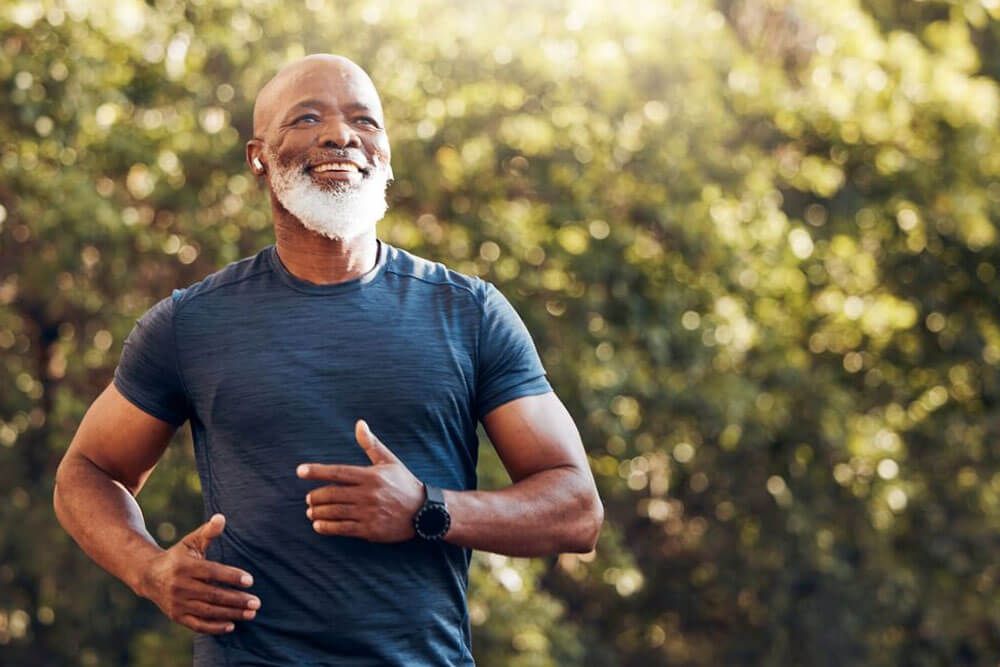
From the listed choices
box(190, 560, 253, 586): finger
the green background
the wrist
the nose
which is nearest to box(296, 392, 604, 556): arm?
box(190, 560, 253, 586): finger

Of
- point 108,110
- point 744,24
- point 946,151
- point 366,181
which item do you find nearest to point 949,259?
point 946,151

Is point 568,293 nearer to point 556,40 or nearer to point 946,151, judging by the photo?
point 556,40

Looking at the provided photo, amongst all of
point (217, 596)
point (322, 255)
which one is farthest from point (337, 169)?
point (217, 596)

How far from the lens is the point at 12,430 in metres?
7.27

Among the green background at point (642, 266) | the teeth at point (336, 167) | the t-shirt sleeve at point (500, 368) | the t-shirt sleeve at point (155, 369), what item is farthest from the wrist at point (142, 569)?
the green background at point (642, 266)

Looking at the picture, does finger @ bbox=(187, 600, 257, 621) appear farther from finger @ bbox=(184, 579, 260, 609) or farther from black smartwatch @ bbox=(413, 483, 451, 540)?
black smartwatch @ bbox=(413, 483, 451, 540)

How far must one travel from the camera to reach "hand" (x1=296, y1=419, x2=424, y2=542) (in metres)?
2.66

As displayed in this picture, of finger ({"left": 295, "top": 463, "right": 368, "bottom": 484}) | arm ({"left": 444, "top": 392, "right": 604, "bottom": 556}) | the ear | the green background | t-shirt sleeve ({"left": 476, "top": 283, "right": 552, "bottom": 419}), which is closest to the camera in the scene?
finger ({"left": 295, "top": 463, "right": 368, "bottom": 484})

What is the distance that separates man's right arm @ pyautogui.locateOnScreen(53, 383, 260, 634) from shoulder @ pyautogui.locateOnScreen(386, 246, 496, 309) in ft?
1.57

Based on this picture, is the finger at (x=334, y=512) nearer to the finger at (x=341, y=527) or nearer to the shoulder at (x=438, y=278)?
the finger at (x=341, y=527)

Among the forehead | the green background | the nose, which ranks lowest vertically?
the green background

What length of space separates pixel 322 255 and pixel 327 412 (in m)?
0.31

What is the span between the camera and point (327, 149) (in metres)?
2.97

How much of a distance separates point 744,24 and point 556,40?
285 centimetres
